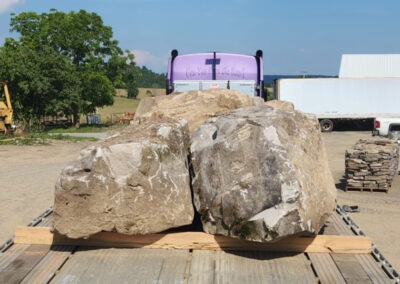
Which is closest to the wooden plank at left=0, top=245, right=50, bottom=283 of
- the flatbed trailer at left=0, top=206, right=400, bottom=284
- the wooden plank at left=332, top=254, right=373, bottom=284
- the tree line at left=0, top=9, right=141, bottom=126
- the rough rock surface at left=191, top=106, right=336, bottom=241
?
the flatbed trailer at left=0, top=206, right=400, bottom=284

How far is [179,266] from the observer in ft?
9.71

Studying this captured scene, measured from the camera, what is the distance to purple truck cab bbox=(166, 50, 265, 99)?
9.38 m

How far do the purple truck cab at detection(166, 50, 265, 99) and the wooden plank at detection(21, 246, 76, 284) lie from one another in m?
6.14

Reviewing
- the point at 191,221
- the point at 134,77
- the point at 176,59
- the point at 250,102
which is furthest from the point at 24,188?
the point at 134,77

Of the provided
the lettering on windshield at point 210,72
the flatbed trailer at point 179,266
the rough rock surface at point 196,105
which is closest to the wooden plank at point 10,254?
the flatbed trailer at point 179,266

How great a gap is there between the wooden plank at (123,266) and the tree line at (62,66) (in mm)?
23880

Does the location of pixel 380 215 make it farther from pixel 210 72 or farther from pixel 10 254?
pixel 10 254

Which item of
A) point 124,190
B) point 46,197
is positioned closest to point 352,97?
A: point 46,197

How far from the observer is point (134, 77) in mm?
31844

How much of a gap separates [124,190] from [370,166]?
924 cm

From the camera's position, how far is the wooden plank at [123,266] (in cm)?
279

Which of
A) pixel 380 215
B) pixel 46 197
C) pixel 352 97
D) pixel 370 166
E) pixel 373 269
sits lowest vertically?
pixel 380 215

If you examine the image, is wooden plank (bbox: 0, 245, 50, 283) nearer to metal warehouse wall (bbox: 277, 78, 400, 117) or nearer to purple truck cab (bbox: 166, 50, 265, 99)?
purple truck cab (bbox: 166, 50, 265, 99)

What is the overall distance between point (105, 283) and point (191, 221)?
77 cm
